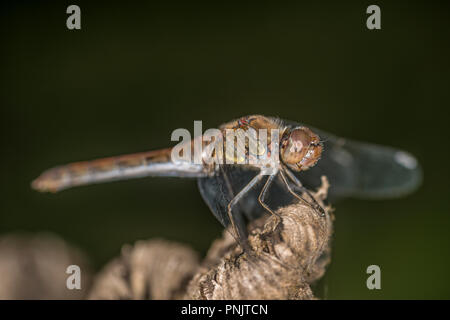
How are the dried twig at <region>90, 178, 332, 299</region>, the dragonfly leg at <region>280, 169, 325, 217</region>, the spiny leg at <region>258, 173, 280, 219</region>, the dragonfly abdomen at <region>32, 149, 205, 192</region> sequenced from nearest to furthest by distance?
the dried twig at <region>90, 178, 332, 299</region> < the dragonfly leg at <region>280, 169, 325, 217</region> < the spiny leg at <region>258, 173, 280, 219</region> < the dragonfly abdomen at <region>32, 149, 205, 192</region>

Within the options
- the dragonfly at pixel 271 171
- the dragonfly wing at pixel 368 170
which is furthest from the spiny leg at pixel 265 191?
the dragonfly wing at pixel 368 170

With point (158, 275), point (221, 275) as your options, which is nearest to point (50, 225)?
point (158, 275)

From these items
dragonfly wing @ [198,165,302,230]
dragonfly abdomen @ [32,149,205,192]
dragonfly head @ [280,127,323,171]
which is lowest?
dragonfly wing @ [198,165,302,230]

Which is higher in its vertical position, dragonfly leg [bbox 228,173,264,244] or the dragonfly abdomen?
the dragonfly abdomen

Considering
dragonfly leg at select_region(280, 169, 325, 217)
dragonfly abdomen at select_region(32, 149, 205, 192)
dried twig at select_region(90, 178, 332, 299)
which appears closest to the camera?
dried twig at select_region(90, 178, 332, 299)

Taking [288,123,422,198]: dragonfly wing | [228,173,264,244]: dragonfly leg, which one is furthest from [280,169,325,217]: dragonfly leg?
[288,123,422,198]: dragonfly wing

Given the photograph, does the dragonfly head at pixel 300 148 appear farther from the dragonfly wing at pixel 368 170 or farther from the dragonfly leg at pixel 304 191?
the dragonfly wing at pixel 368 170

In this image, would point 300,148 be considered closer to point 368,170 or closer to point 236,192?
point 236,192

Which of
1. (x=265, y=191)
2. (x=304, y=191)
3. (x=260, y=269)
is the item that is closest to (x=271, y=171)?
(x=265, y=191)

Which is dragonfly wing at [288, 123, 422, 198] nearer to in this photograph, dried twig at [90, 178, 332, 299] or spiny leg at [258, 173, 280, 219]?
spiny leg at [258, 173, 280, 219]
